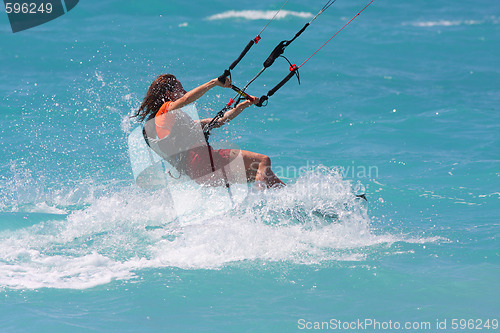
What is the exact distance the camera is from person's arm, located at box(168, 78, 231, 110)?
4383 millimetres

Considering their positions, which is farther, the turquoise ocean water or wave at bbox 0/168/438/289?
wave at bbox 0/168/438/289

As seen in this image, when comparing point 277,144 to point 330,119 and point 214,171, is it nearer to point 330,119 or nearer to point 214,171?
point 330,119

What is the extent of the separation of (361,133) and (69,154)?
14.9 feet

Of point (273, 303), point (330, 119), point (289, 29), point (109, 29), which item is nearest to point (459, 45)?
point (289, 29)

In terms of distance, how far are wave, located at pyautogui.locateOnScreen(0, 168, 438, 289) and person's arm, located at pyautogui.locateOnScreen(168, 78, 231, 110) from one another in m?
1.12

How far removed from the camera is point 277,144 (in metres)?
8.30
